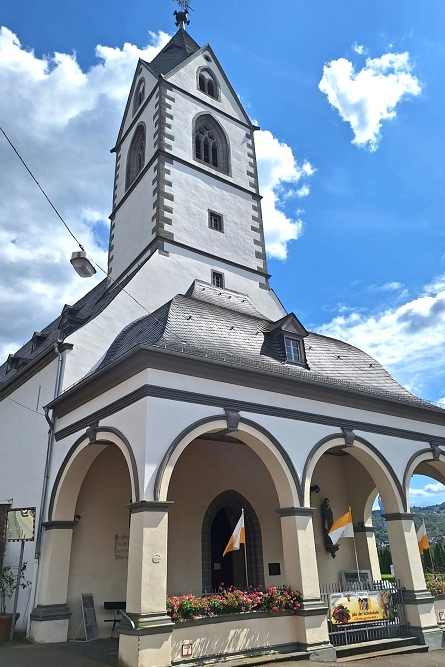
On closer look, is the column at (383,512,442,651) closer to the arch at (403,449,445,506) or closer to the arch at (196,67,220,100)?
the arch at (403,449,445,506)

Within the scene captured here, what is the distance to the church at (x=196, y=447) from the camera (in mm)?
9805

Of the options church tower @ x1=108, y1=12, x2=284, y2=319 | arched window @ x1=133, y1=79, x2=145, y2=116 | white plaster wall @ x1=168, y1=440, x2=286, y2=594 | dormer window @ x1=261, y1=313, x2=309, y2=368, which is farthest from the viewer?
arched window @ x1=133, y1=79, x2=145, y2=116

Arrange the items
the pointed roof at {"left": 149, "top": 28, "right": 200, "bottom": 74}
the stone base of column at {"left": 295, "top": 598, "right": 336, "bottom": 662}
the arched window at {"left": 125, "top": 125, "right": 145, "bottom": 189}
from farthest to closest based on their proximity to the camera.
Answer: the pointed roof at {"left": 149, "top": 28, "right": 200, "bottom": 74} < the arched window at {"left": 125, "top": 125, "right": 145, "bottom": 189} < the stone base of column at {"left": 295, "top": 598, "right": 336, "bottom": 662}

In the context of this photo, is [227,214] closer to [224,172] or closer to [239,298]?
[224,172]

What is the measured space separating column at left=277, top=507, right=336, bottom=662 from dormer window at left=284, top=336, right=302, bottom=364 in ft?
12.8

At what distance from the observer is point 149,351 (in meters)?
10.1

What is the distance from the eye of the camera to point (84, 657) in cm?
966

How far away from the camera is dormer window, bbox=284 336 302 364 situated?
13.7 m

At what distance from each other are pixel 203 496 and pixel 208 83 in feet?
55.8

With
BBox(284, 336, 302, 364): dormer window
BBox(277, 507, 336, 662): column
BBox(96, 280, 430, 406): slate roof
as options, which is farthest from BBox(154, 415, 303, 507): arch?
BBox(284, 336, 302, 364): dormer window

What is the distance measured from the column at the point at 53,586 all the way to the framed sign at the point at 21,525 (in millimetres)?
360

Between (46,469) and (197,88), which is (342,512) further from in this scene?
(197,88)

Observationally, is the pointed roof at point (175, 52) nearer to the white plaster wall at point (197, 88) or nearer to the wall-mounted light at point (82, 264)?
the white plaster wall at point (197, 88)

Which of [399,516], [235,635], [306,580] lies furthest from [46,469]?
[399,516]
